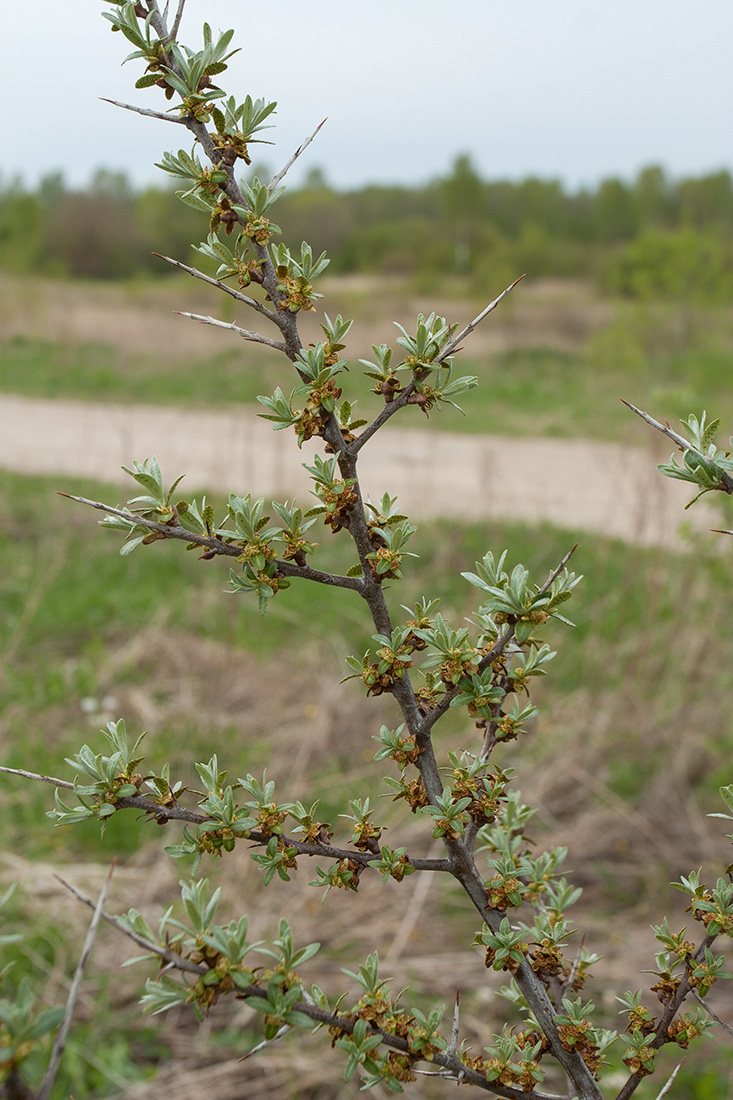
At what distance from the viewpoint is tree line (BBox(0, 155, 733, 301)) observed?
13.9 m

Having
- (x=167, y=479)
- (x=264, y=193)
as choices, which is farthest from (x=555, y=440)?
(x=264, y=193)

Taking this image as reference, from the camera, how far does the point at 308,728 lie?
175 inches

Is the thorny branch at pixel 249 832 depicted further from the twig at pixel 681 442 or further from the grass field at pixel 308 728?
the grass field at pixel 308 728

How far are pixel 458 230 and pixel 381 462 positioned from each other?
2218 cm

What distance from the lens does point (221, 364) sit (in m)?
15.2

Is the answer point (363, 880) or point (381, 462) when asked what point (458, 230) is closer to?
point (381, 462)

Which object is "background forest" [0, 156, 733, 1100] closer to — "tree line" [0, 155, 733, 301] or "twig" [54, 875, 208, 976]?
"twig" [54, 875, 208, 976]

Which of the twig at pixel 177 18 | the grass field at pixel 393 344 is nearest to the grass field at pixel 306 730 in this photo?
the twig at pixel 177 18

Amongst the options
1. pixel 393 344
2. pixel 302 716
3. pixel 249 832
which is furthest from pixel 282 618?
pixel 393 344

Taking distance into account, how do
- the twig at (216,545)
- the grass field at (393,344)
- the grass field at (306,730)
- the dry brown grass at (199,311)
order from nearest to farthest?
the twig at (216,545) < the grass field at (306,730) < the grass field at (393,344) < the dry brown grass at (199,311)

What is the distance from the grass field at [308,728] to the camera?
313cm

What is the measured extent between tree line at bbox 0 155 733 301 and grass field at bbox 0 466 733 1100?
660 centimetres

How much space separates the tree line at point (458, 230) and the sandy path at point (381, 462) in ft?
9.06

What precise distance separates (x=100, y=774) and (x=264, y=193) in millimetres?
655
